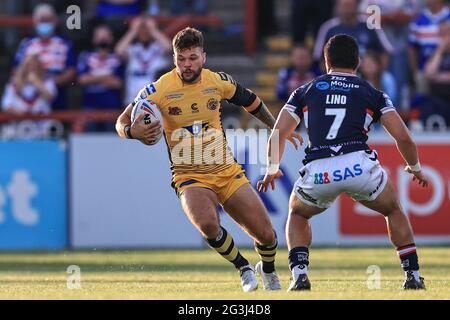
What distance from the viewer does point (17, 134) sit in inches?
704

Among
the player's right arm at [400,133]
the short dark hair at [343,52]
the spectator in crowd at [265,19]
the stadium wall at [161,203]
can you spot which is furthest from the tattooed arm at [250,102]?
the spectator in crowd at [265,19]

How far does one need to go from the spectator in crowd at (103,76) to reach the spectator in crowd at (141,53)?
0.16m

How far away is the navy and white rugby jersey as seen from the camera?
9.90m

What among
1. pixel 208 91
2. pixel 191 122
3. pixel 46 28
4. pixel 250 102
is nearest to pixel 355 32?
pixel 46 28

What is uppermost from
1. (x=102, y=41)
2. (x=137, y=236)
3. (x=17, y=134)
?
(x=102, y=41)

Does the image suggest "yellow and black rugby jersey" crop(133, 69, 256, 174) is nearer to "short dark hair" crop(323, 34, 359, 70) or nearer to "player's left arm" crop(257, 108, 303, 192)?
"player's left arm" crop(257, 108, 303, 192)

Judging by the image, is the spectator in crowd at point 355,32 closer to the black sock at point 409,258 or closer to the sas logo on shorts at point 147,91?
the sas logo on shorts at point 147,91

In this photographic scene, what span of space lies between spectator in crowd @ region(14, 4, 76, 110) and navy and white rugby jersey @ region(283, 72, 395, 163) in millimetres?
9657

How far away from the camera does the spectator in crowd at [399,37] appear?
19.3 meters

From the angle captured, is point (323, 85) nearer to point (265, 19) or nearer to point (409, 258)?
point (409, 258)

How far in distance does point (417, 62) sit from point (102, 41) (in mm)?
4820

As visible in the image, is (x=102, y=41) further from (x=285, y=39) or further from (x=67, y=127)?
(x=285, y=39)
